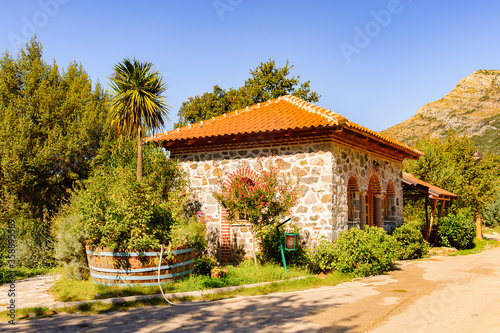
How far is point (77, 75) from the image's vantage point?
17.1 metres

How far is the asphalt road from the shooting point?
5.40 m

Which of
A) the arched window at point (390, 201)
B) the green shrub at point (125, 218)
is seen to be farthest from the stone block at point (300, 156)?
the arched window at point (390, 201)

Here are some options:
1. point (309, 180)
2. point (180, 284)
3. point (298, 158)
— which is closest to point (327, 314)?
point (180, 284)

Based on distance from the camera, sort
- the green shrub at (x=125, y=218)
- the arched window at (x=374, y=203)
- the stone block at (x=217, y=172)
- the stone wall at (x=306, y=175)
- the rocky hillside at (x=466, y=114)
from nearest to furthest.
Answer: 1. the green shrub at (x=125, y=218)
2. the stone wall at (x=306, y=175)
3. the stone block at (x=217, y=172)
4. the arched window at (x=374, y=203)
5. the rocky hillside at (x=466, y=114)

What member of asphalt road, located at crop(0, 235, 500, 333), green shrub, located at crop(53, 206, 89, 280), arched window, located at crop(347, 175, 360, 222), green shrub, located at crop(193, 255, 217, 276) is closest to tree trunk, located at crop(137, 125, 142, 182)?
green shrub, located at crop(53, 206, 89, 280)

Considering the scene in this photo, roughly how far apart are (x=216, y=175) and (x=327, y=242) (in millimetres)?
4057

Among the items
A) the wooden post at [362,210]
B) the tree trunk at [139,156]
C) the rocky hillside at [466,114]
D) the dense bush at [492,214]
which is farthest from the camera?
the rocky hillside at [466,114]

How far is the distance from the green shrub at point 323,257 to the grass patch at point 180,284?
347 mm

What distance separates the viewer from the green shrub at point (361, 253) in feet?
31.4

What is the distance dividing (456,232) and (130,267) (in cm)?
1524

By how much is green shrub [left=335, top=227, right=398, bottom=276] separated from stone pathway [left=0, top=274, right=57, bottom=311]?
636 centimetres

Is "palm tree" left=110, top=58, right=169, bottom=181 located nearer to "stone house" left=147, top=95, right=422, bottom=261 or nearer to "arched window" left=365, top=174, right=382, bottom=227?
"stone house" left=147, top=95, right=422, bottom=261

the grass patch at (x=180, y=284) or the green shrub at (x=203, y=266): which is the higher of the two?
the green shrub at (x=203, y=266)

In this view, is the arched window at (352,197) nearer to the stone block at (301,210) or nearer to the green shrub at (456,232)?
the stone block at (301,210)
